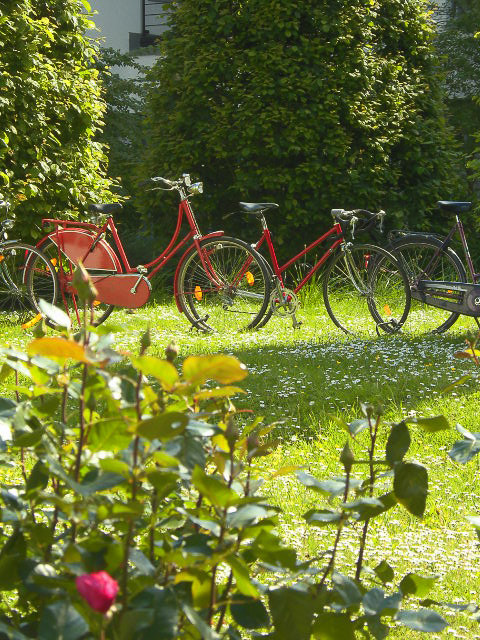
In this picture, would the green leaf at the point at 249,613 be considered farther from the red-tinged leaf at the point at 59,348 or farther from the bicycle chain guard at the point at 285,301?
the bicycle chain guard at the point at 285,301

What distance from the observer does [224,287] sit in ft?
24.6

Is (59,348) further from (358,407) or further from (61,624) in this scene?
(358,407)

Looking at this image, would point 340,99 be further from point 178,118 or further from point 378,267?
point 378,267

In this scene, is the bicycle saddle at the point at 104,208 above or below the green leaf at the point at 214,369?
above

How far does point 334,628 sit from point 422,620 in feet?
0.47

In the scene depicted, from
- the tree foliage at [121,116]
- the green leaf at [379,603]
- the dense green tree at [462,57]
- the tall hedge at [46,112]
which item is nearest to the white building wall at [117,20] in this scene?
the tree foliage at [121,116]

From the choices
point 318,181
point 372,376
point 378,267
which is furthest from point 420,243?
point 318,181

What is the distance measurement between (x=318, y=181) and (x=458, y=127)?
647cm

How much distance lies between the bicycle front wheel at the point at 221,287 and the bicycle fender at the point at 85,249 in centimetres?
60

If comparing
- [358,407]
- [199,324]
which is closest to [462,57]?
[199,324]

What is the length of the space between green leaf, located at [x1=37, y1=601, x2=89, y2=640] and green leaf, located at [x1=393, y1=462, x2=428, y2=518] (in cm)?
57

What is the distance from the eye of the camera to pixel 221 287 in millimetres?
7504

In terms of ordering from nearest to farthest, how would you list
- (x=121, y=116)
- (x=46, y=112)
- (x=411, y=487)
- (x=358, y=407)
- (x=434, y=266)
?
(x=411, y=487)
(x=358, y=407)
(x=434, y=266)
(x=46, y=112)
(x=121, y=116)

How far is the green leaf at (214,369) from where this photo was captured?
1021mm
